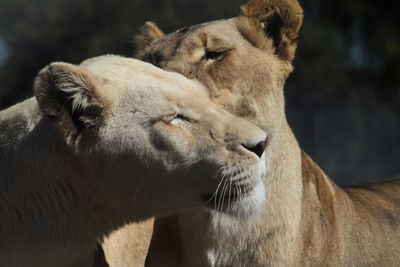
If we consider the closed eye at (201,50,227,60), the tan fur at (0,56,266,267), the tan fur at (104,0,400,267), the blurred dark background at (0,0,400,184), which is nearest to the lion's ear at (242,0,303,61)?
the tan fur at (104,0,400,267)

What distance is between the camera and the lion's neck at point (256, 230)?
3.23 metres

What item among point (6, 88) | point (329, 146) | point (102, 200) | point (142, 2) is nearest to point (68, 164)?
point (102, 200)

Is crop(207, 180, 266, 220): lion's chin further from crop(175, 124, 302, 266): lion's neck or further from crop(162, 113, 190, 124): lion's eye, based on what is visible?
crop(162, 113, 190, 124): lion's eye

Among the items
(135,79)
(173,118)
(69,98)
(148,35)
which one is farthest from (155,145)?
(148,35)

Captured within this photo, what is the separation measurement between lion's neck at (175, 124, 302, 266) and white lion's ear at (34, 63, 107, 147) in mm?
893

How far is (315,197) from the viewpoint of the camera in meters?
3.69

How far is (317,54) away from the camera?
11.4 m

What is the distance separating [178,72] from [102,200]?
822 mm

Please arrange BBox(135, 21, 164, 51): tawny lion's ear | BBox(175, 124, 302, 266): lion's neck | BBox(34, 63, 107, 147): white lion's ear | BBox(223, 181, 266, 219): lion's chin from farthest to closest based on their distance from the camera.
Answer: BBox(135, 21, 164, 51): tawny lion's ear, BBox(175, 124, 302, 266): lion's neck, BBox(223, 181, 266, 219): lion's chin, BBox(34, 63, 107, 147): white lion's ear

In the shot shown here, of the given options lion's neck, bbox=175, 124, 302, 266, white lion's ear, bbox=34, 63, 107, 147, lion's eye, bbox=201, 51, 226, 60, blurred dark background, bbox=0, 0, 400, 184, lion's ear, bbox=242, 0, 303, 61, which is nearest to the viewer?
white lion's ear, bbox=34, 63, 107, 147

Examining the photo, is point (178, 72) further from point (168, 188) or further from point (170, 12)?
point (170, 12)

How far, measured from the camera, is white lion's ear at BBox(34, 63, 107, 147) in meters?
2.43

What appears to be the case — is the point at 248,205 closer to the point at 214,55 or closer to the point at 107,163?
the point at 107,163

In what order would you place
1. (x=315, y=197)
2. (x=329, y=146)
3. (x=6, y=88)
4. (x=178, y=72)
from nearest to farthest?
(x=178, y=72) → (x=315, y=197) → (x=6, y=88) → (x=329, y=146)
